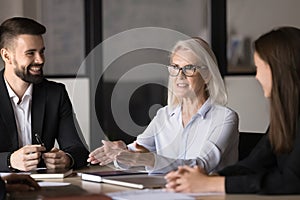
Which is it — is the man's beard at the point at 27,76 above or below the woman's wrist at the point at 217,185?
above

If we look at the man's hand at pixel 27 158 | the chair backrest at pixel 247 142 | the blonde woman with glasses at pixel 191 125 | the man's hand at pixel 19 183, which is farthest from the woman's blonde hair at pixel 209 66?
the man's hand at pixel 19 183

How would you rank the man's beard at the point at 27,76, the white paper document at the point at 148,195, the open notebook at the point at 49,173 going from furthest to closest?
1. the man's beard at the point at 27,76
2. the open notebook at the point at 49,173
3. the white paper document at the point at 148,195

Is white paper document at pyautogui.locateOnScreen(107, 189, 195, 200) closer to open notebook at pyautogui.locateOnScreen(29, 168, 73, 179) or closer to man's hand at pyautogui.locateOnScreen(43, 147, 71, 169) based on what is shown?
open notebook at pyautogui.locateOnScreen(29, 168, 73, 179)

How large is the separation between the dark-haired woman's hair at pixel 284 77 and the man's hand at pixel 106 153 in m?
0.82

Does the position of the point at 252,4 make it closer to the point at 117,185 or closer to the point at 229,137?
the point at 229,137

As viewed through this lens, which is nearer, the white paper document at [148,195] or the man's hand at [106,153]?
the white paper document at [148,195]

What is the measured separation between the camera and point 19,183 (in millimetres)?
2584

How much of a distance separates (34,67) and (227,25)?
2944 mm

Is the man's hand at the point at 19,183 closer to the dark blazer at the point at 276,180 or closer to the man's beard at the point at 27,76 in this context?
the dark blazer at the point at 276,180

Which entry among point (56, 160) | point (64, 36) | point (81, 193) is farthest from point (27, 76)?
point (64, 36)

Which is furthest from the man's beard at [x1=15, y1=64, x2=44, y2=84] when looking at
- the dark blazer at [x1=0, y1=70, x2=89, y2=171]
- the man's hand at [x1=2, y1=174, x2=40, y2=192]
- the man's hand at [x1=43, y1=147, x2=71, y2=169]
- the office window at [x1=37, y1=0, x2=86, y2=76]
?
the office window at [x1=37, y1=0, x2=86, y2=76]

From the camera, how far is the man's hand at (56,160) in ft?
10.1

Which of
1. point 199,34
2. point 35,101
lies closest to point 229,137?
point 35,101

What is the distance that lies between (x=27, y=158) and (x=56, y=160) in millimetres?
149
